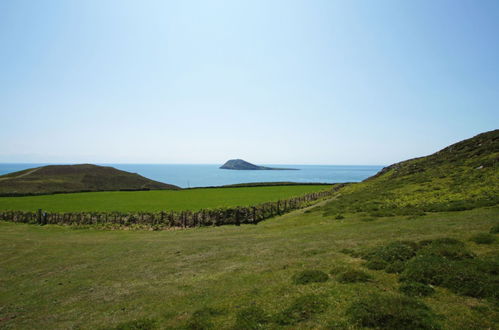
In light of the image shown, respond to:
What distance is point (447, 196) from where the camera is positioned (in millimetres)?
31984

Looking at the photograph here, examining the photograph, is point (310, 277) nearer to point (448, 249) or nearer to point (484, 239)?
point (448, 249)

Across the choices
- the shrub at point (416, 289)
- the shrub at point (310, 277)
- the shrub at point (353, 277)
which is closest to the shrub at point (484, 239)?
the shrub at point (416, 289)

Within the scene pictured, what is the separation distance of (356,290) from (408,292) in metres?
1.78

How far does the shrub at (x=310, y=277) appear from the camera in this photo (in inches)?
471

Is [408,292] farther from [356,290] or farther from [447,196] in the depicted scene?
[447,196]

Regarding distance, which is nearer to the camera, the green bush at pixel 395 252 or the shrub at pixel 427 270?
the shrub at pixel 427 270

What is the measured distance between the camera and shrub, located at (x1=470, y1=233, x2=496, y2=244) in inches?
531

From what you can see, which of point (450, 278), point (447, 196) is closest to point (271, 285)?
point (450, 278)

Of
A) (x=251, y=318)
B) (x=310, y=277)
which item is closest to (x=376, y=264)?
(x=310, y=277)

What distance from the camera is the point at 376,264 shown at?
12.7 meters

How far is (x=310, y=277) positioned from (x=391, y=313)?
4459 millimetres

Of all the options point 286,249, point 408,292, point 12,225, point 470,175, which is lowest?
point 12,225

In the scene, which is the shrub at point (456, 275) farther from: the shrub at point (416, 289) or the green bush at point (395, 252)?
the green bush at point (395, 252)

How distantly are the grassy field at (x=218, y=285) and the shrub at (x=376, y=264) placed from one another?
1.14ft
